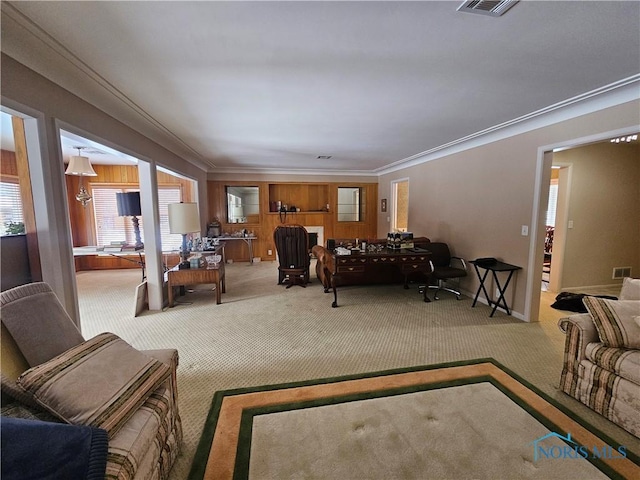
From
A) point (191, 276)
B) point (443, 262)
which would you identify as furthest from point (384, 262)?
point (191, 276)

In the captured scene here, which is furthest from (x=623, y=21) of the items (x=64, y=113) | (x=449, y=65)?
(x=64, y=113)

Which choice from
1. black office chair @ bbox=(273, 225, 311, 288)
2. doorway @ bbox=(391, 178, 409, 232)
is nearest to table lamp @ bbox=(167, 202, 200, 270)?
black office chair @ bbox=(273, 225, 311, 288)

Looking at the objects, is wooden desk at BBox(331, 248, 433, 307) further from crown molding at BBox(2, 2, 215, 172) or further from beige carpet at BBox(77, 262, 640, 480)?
crown molding at BBox(2, 2, 215, 172)

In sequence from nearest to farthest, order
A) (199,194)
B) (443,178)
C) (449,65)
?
(449,65)
(443,178)
(199,194)

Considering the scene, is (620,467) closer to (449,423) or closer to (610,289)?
(449,423)

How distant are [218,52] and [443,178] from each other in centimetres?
431

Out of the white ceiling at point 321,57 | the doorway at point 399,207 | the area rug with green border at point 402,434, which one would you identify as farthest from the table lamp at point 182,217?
the doorway at point 399,207

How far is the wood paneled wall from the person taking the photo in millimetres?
7355

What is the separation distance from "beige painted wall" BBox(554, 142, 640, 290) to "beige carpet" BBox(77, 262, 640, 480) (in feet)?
6.37

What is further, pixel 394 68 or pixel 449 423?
pixel 394 68

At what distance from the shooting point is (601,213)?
451cm

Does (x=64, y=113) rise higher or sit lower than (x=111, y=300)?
higher

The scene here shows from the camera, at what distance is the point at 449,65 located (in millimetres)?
2092

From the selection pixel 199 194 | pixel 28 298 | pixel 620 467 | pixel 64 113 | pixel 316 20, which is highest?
pixel 316 20
